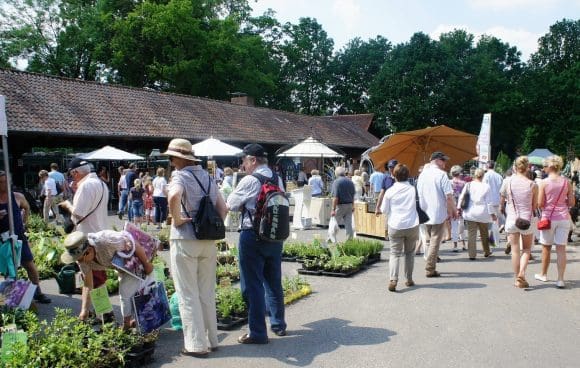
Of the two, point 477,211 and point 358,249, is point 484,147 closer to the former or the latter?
point 477,211

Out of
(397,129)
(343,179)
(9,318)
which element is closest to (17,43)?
(397,129)

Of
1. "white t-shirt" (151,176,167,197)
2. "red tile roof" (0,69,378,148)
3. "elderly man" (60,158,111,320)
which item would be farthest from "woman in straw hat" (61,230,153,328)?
"red tile roof" (0,69,378,148)

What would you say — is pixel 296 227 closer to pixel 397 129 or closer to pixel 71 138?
pixel 71 138

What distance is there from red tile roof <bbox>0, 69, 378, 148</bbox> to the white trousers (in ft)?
51.8

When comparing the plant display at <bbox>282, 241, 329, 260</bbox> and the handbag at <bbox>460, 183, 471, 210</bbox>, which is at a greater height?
the handbag at <bbox>460, 183, 471, 210</bbox>

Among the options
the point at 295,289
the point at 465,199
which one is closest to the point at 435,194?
the point at 465,199

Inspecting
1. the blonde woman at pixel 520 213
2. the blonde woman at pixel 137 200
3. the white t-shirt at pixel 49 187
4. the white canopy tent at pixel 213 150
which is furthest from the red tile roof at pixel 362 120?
the blonde woman at pixel 520 213

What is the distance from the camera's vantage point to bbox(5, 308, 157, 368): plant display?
4355 millimetres

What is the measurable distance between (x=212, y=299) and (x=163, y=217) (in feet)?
38.3

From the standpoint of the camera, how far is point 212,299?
5.37 metres

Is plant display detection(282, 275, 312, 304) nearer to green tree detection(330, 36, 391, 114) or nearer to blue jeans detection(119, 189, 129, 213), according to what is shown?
blue jeans detection(119, 189, 129, 213)

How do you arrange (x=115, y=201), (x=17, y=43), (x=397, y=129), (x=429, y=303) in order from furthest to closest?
1. (x=397, y=129)
2. (x=17, y=43)
3. (x=115, y=201)
4. (x=429, y=303)

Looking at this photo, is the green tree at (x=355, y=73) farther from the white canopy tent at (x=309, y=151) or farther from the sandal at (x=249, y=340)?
the sandal at (x=249, y=340)

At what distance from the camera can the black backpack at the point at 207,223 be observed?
505 cm
